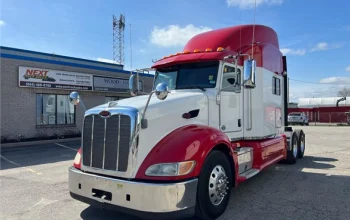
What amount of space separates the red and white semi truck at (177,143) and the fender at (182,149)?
0.5 inches

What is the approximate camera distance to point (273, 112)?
7602 millimetres

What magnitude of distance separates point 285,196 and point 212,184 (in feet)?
6.54

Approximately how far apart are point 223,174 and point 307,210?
1534 millimetres

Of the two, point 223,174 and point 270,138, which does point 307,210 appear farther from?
point 270,138

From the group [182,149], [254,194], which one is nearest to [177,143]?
[182,149]

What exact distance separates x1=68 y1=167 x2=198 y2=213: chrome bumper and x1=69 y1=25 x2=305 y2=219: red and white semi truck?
1 centimetres

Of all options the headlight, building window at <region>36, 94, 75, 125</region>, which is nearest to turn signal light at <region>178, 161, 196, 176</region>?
the headlight

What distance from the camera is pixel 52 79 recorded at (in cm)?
1566

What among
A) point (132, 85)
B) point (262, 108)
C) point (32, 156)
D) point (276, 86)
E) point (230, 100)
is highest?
point (276, 86)

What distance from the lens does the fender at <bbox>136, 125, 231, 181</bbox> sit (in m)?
3.79

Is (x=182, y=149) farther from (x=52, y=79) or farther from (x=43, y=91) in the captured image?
(x=43, y=91)

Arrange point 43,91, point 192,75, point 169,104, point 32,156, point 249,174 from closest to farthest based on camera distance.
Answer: point 169,104
point 192,75
point 249,174
point 32,156
point 43,91

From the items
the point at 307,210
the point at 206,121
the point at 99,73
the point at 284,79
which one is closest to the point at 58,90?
the point at 99,73

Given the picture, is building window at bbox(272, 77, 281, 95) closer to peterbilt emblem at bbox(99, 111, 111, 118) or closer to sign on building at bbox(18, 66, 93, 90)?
peterbilt emblem at bbox(99, 111, 111, 118)
